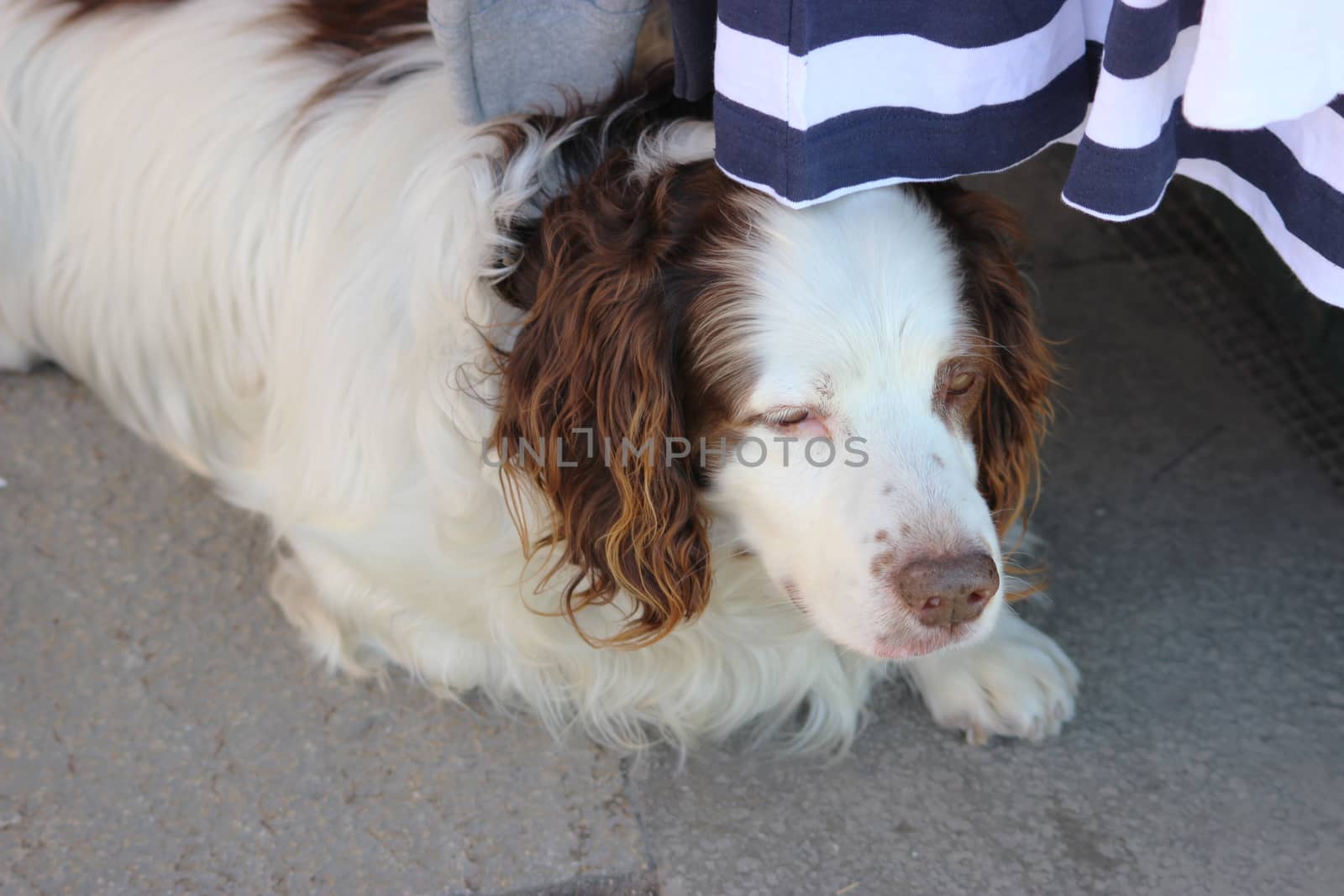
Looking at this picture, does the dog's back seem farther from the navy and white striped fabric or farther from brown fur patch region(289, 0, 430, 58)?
the navy and white striped fabric

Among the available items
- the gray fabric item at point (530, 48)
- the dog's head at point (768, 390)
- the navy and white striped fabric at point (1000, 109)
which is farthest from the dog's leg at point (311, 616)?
the navy and white striped fabric at point (1000, 109)

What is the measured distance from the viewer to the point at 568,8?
232 centimetres

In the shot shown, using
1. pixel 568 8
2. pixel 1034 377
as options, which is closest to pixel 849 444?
pixel 1034 377

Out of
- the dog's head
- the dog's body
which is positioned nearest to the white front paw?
the dog's body

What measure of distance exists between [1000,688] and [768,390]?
0.85 m

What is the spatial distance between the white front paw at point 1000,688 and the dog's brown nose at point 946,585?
1.62 feet

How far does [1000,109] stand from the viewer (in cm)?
195

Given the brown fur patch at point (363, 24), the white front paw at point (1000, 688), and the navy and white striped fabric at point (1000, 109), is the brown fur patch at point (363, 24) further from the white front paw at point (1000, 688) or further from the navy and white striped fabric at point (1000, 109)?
the white front paw at point (1000, 688)

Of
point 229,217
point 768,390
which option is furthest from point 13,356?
point 768,390

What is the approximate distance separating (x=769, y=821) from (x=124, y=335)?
1803 mm

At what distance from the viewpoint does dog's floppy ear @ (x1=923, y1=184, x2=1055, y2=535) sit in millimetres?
2268

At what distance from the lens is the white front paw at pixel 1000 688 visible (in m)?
2.53

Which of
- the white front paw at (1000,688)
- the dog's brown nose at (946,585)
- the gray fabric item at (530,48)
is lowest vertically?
the white front paw at (1000,688)

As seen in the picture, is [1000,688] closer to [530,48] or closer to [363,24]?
[530,48]
